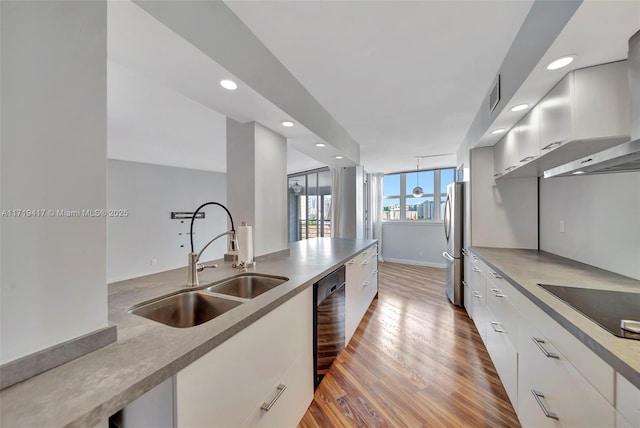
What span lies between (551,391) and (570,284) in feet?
2.01

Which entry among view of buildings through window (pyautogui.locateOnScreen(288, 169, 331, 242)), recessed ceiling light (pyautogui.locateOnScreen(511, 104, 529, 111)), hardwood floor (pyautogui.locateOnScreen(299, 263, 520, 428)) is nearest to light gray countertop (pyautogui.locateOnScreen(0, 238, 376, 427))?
hardwood floor (pyautogui.locateOnScreen(299, 263, 520, 428))

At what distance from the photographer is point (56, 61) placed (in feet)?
2.15

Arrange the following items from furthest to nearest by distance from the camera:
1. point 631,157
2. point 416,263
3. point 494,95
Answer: point 416,263 < point 494,95 < point 631,157

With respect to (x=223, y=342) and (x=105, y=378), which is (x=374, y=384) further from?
(x=105, y=378)

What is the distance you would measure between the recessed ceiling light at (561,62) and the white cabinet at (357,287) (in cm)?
187

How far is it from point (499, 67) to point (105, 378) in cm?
276

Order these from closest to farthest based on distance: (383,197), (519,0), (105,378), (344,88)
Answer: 1. (105,378)
2. (519,0)
3. (344,88)
4. (383,197)

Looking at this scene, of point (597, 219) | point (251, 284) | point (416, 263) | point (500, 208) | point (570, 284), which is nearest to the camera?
point (570, 284)

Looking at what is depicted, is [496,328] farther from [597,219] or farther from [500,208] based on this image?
[500,208]

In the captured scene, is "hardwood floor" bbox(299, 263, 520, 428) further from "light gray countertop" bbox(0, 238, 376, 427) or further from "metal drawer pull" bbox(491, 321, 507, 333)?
"light gray countertop" bbox(0, 238, 376, 427)

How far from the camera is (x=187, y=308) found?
1.23m

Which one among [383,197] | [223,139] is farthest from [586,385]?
[383,197]

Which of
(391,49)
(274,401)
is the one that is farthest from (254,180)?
(274,401)

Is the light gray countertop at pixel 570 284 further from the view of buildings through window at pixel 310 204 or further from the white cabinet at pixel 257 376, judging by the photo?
the view of buildings through window at pixel 310 204
